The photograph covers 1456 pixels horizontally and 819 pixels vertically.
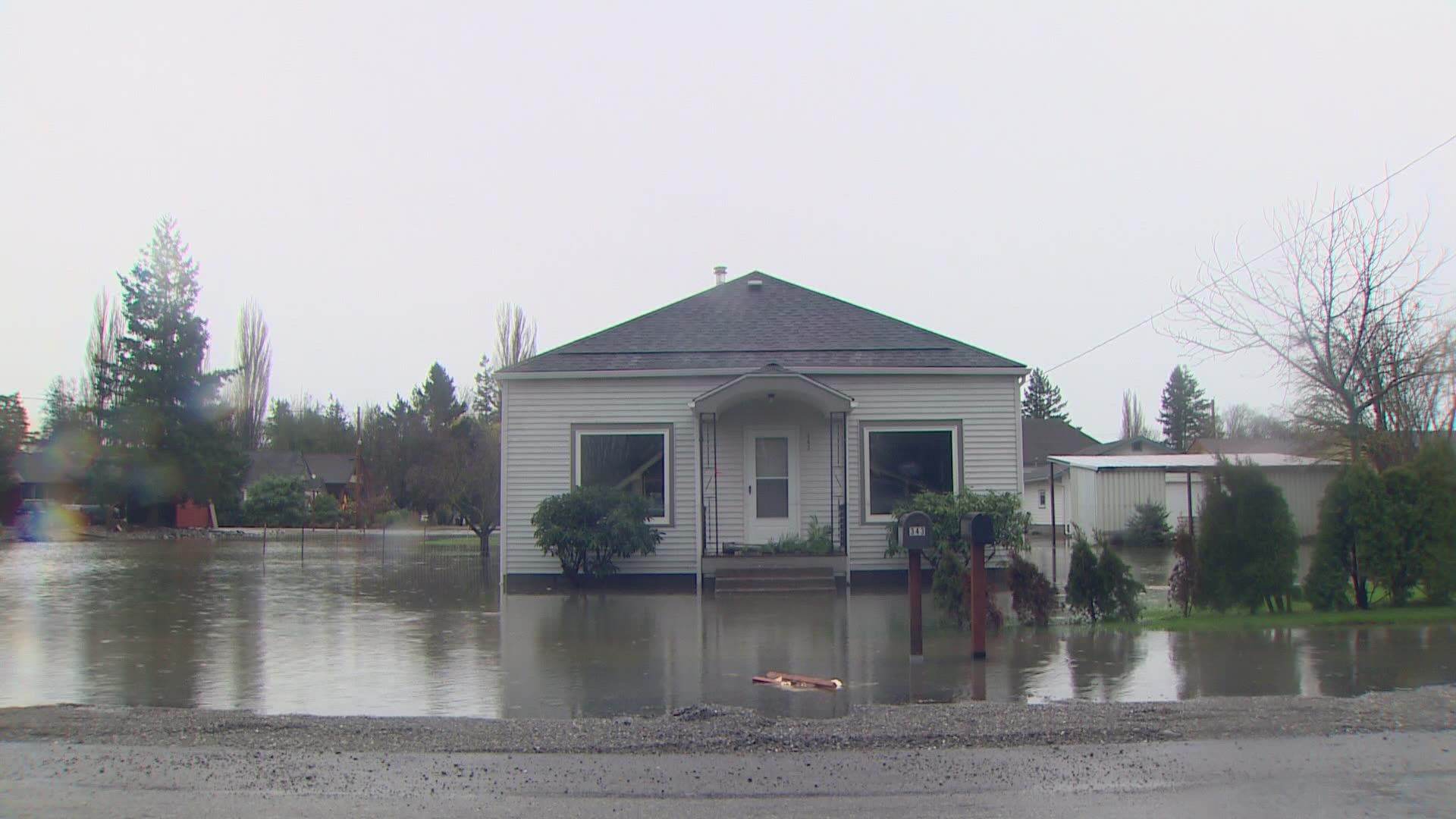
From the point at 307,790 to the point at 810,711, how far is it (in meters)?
3.42

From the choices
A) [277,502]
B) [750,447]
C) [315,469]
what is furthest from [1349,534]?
[315,469]

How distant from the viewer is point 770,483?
18531 mm

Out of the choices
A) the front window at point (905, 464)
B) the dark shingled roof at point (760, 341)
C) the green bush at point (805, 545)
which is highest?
the dark shingled roof at point (760, 341)

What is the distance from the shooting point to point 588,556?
17.9m

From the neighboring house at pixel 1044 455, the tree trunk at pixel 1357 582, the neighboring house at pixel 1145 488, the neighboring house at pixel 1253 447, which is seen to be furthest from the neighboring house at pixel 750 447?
the neighboring house at pixel 1044 455

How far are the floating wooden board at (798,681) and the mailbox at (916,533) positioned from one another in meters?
1.46

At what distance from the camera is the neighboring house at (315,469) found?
66438 millimetres

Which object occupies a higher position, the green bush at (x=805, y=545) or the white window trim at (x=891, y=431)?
the white window trim at (x=891, y=431)

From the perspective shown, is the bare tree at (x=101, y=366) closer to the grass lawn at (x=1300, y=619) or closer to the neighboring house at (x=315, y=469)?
the neighboring house at (x=315, y=469)

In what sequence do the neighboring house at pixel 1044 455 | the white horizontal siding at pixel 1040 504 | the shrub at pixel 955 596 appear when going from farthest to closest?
the neighboring house at pixel 1044 455 < the white horizontal siding at pixel 1040 504 < the shrub at pixel 955 596

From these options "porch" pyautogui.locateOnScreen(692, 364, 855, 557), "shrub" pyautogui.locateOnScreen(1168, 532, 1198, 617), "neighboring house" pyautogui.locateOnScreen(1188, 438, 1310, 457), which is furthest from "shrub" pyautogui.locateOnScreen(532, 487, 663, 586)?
"neighboring house" pyautogui.locateOnScreen(1188, 438, 1310, 457)

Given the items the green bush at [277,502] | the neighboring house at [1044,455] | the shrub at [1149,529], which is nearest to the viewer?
the shrub at [1149,529]

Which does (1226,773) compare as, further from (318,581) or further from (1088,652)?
(318,581)

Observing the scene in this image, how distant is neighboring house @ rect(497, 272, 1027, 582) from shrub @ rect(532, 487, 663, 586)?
580 millimetres
